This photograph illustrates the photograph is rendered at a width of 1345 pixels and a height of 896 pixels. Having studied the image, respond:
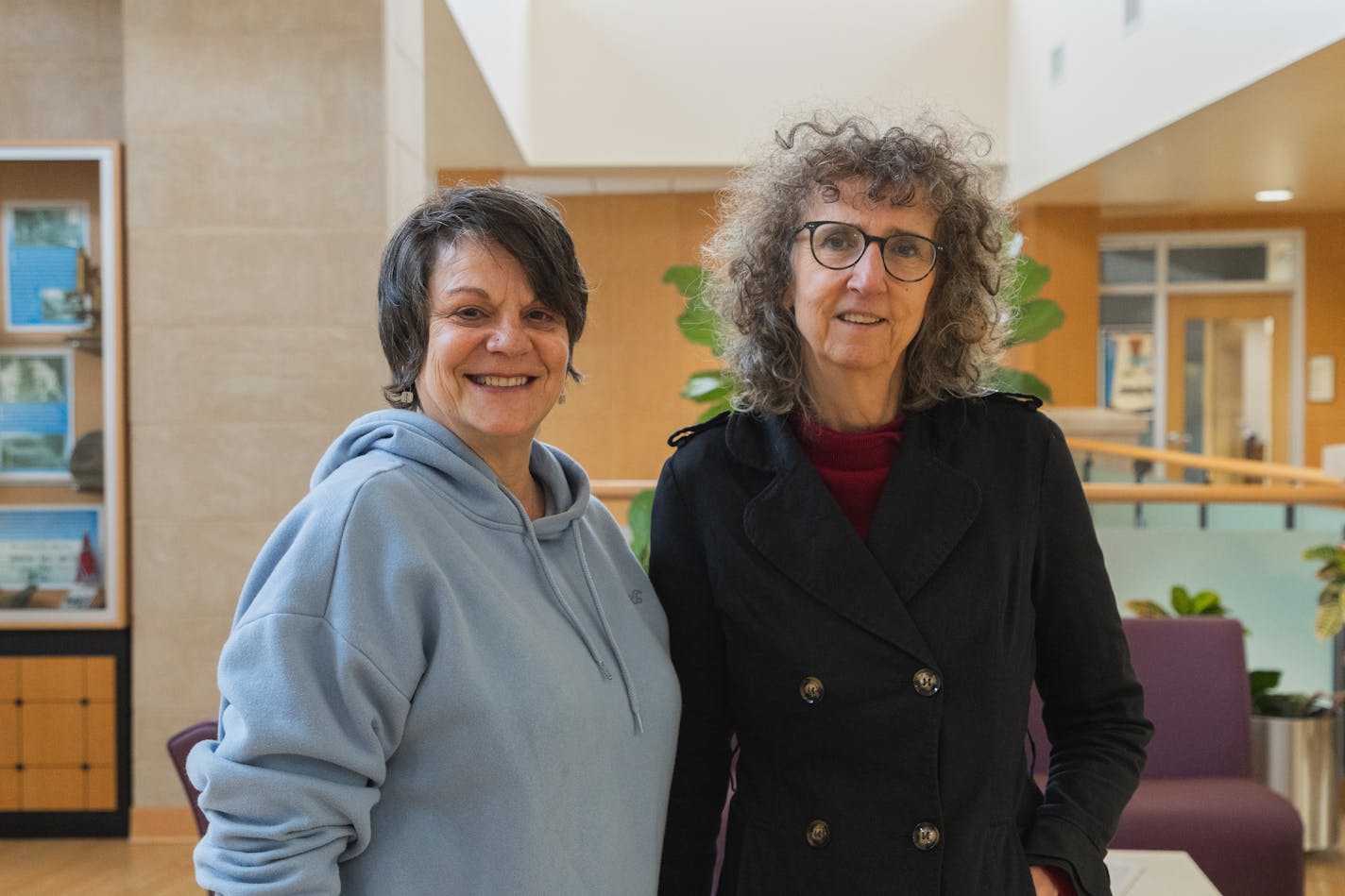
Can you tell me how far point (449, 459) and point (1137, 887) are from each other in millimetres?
1379

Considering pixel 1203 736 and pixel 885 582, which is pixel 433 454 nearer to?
pixel 885 582

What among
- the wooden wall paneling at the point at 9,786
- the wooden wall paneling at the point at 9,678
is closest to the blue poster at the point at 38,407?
the wooden wall paneling at the point at 9,678

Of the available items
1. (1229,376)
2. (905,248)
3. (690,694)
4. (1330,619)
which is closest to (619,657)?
(690,694)

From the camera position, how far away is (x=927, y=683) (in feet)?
4.76

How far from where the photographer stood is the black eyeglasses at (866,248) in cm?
152

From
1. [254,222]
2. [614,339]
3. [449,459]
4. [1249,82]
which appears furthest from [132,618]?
[614,339]

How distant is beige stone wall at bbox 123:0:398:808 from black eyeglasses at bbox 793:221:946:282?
10.5ft

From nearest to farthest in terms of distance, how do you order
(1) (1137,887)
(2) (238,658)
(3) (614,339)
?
(2) (238,658) < (1) (1137,887) < (3) (614,339)

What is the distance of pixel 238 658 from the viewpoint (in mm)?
1224

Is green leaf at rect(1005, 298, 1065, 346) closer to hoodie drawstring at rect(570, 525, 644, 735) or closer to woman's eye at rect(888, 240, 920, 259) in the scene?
woman's eye at rect(888, 240, 920, 259)

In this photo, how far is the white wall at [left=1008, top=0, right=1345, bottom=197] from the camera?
A: 20.0ft

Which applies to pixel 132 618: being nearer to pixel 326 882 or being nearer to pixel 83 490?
pixel 83 490

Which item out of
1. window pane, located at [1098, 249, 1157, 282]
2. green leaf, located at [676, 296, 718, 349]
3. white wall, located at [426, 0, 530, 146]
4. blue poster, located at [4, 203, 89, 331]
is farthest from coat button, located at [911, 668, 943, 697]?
window pane, located at [1098, 249, 1157, 282]

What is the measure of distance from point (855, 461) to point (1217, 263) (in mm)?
11081
